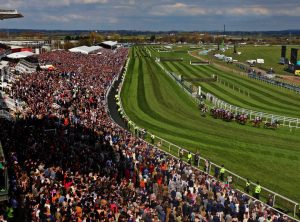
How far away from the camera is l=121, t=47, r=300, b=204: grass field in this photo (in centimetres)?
2319

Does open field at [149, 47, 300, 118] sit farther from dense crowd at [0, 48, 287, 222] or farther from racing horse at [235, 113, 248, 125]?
dense crowd at [0, 48, 287, 222]

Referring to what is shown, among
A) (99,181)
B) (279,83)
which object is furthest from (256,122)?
(279,83)

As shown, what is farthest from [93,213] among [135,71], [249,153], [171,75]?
[135,71]

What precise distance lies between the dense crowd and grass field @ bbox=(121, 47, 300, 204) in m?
4.25

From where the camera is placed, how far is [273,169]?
23797 millimetres

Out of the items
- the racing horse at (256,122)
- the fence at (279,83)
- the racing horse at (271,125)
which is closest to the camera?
the racing horse at (271,125)

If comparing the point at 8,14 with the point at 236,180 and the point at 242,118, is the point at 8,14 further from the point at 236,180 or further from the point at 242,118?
the point at 242,118

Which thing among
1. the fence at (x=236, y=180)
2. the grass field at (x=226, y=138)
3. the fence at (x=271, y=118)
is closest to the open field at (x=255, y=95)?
the grass field at (x=226, y=138)

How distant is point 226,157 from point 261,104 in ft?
58.9

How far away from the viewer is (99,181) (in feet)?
56.4

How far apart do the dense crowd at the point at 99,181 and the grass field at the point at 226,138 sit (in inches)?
167

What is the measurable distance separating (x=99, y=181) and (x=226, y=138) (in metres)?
15.0

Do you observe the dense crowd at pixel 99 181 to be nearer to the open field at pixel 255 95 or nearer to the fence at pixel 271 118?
the fence at pixel 271 118

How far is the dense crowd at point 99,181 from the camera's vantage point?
14.8 meters
